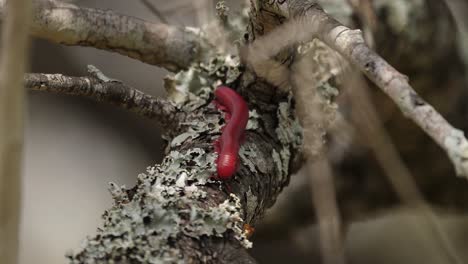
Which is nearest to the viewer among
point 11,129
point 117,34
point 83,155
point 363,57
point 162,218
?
point 11,129

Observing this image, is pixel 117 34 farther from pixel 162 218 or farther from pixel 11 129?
pixel 11 129

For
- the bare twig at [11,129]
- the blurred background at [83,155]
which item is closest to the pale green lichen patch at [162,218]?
the bare twig at [11,129]

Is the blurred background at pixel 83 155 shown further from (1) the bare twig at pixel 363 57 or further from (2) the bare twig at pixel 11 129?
(2) the bare twig at pixel 11 129

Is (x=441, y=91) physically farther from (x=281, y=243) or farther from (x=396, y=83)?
(x=396, y=83)

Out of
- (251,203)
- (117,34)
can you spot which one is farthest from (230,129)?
(117,34)

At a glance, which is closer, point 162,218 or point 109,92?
point 162,218

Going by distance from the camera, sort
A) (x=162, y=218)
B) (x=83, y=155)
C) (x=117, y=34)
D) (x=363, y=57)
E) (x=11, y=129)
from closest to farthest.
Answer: (x=11, y=129), (x=363, y=57), (x=162, y=218), (x=117, y=34), (x=83, y=155)

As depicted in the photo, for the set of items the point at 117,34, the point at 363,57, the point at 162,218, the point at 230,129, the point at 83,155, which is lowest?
the point at 162,218

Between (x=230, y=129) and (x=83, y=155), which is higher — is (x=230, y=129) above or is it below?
below
